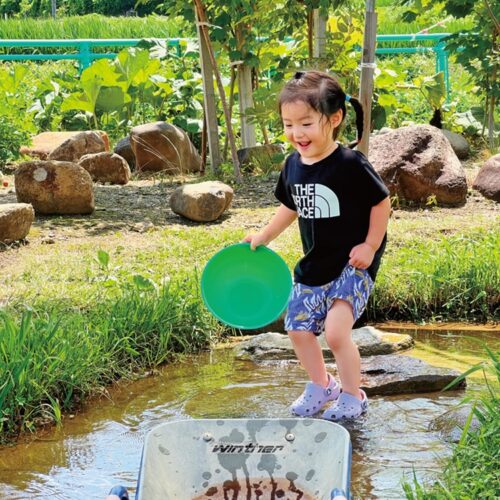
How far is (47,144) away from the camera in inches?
447

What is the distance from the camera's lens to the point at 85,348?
4699 mm

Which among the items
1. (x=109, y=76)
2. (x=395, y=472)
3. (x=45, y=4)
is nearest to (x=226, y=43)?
(x=109, y=76)

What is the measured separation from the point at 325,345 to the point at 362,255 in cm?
138

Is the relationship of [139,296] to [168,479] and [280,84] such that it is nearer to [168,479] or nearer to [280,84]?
[168,479]

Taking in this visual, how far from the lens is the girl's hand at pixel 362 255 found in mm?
4113

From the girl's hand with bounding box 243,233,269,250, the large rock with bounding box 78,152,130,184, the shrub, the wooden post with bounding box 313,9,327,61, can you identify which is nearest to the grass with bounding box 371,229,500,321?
the girl's hand with bounding box 243,233,269,250

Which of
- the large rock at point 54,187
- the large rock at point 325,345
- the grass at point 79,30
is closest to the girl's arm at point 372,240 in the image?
the large rock at point 325,345

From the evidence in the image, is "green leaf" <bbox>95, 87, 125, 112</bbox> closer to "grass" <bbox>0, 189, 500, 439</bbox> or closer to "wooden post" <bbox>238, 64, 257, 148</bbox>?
"wooden post" <bbox>238, 64, 257, 148</bbox>

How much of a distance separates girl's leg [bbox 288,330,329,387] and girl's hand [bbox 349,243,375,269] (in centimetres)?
39

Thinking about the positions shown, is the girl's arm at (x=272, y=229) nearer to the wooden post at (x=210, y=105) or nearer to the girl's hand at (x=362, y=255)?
the girl's hand at (x=362, y=255)

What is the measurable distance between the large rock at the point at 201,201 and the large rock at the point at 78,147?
3.03m

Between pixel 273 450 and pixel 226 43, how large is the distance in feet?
25.7

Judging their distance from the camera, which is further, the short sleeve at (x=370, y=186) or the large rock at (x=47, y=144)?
the large rock at (x=47, y=144)

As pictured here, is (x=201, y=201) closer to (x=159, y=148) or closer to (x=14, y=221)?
(x=14, y=221)
